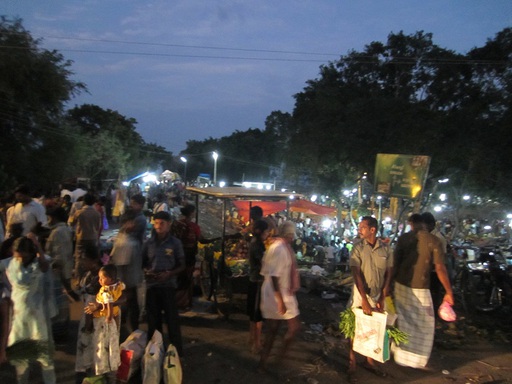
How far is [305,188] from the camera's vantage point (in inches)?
1200

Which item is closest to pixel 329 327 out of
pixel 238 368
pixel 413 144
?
pixel 238 368

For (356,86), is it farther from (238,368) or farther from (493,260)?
(238,368)

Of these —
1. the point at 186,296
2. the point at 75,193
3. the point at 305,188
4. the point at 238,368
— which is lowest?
the point at 238,368

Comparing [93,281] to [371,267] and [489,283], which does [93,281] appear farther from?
[489,283]

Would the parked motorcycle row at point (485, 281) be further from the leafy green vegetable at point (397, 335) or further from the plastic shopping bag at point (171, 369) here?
the plastic shopping bag at point (171, 369)

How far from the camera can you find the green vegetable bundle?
4750 mm

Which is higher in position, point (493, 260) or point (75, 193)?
point (75, 193)

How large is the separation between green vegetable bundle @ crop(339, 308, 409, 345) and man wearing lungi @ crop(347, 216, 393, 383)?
0.42 feet

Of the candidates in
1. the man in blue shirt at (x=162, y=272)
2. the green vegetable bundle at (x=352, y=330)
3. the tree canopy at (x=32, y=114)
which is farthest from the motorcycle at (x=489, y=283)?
the tree canopy at (x=32, y=114)

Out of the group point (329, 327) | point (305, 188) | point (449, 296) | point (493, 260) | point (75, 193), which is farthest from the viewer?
point (305, 188)

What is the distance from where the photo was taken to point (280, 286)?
4637 millimetres

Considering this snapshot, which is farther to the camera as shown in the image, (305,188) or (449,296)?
(305,188)

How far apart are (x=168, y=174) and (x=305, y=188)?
59.3 feet

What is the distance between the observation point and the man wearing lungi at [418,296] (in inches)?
195
